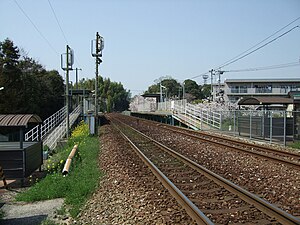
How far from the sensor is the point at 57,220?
6125mm

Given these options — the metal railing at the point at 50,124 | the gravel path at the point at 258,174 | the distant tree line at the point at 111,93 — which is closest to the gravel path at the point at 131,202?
the gravel path at the point at 258,174

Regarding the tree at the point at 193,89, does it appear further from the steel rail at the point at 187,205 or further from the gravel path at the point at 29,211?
the gravel path at the point at 29,211

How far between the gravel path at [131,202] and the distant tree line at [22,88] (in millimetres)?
23882

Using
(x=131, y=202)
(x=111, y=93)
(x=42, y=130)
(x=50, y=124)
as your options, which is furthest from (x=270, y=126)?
(x=111, y=93)

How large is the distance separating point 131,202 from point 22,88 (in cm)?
3153

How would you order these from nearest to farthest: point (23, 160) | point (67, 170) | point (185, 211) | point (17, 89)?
point (185, 211) → point (67, 170) → point (23, 160) → point (17, 89)

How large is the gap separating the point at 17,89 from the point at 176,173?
28.5m

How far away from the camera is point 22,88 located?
3509 cm

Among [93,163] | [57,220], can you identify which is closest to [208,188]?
[57,220]

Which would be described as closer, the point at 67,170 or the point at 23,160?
the point at 67,170

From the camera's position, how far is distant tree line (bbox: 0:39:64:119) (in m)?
30.9

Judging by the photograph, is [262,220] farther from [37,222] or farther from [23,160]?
[23,160]

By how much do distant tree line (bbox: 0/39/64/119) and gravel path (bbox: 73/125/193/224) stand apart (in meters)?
23.9

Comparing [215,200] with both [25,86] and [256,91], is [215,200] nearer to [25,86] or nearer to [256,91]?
[25,86]
